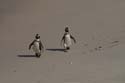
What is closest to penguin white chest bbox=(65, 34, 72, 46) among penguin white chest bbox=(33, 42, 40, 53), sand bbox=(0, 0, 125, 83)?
sand bbox=(0, 0, 125, 83)

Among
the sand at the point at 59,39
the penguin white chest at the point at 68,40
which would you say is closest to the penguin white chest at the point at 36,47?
the sand at the point at 59,39

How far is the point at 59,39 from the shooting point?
29625 mm

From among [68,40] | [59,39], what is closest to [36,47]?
[68,40]

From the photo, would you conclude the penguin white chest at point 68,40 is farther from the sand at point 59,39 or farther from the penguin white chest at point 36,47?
the penguin white chest at point 36,47

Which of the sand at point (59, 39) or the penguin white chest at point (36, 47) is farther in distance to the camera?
the penguin white chest at point (36, 47)

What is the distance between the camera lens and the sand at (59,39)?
21047 mm

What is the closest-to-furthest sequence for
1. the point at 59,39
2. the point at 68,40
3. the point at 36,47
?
the point at 36,47 → the point at 68,40 → the point at 59,39

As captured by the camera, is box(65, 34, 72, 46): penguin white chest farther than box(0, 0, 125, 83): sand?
Yes

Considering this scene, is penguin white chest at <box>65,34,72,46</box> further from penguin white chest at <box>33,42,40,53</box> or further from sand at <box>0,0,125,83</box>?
penguin white chest at <box>33,42,40,53</box>

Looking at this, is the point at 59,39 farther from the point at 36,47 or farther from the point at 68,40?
the point at 36,47

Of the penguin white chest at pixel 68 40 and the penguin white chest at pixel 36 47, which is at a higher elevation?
the penguin white chest at pixel 68 40

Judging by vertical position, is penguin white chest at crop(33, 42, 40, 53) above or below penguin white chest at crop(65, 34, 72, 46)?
below

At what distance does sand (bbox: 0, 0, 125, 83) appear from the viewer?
21047 millimetres

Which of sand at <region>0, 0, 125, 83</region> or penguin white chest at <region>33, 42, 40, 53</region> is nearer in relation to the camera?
sand at <region>0, 0, 125, 83</region>
